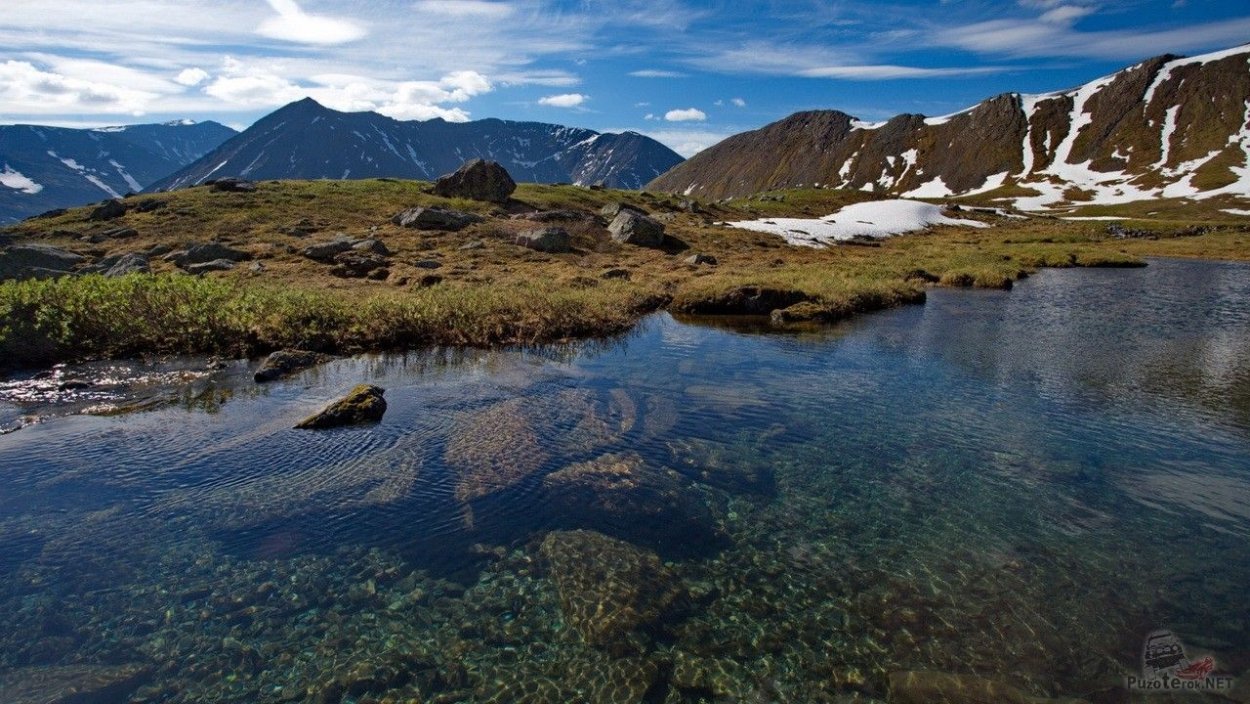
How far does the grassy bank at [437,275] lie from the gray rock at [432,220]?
180 cm

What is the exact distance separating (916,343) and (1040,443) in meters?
12.8

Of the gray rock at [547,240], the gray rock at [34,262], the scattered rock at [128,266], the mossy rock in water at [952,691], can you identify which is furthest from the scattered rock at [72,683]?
the gray rock at [547,240]

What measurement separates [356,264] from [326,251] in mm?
5433

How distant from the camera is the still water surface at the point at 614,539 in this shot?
8273mm

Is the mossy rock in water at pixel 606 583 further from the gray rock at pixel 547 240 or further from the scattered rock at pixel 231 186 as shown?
the scattered rock at pixel 231 186

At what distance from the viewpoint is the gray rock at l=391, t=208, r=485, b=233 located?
5656cm

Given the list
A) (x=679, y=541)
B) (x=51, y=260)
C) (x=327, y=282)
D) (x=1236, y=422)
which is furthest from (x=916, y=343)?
(x=51, y=260)

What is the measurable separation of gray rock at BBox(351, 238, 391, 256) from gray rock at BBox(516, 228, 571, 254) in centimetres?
1186

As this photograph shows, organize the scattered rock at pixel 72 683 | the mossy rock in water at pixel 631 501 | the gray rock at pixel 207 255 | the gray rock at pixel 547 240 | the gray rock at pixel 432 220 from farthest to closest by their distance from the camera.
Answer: the gray rock at pixel 432 220 → the gray rock at pixel 547 240 → the gray rock at pixel 207 255 → the mossy rock in water at pixel 631 501 → the scattered rock at pixel 72 683

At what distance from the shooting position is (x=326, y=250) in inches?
1716

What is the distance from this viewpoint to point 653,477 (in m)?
13.7

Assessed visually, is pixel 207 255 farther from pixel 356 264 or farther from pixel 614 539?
pixel 614 539

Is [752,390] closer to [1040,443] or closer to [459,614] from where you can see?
[1040,443]

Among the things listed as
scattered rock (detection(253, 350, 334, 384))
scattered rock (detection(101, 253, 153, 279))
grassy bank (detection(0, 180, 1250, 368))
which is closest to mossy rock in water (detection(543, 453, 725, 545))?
scattered rock (detection(253, 350, 334, 384))
